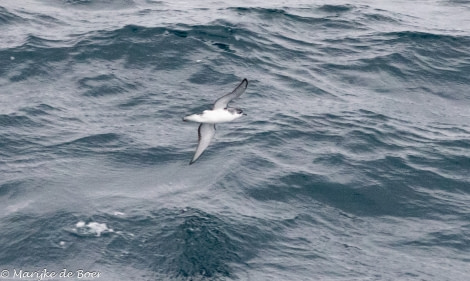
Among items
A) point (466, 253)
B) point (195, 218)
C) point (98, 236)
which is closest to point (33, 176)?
point (98, 236)

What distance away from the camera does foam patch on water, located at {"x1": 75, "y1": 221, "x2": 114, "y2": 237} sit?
66.0 ft

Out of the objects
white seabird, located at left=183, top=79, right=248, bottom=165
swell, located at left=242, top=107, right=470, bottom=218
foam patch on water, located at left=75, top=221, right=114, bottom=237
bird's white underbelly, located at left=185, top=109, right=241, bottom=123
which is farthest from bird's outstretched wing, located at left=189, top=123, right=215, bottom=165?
foam patch on water, located at left=75, top=221, right=114, bottom=237

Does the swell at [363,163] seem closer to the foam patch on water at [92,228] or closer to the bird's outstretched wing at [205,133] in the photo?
the bird's outstretched wing at [205,133]

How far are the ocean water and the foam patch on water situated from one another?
0.04 meters

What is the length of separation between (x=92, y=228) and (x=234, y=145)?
664 cm

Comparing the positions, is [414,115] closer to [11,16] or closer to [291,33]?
[291,33]

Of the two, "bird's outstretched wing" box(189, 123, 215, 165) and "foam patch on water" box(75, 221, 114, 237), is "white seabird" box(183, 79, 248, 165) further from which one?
"foam patch on water" box(75, 221, 114, 237)

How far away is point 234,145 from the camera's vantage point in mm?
25266

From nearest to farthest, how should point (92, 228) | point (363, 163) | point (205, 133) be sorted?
1. point (92, 228)
2. point (205, 133)
3. point (363, 163)

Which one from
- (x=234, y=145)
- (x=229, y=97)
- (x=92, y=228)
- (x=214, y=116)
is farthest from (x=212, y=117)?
(x=234, y=145)

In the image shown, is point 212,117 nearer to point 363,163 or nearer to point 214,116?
point 214,116

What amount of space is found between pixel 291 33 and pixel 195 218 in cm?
1561

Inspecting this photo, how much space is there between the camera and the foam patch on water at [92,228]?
66.0 feet

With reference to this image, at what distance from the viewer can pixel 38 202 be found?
2166 cm
